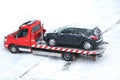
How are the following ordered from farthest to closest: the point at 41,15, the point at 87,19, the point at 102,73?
the point at 41,15 → the point at 87,19 → the point at 102,73

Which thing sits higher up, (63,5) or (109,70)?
(63,5)

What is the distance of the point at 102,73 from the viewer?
15695mm

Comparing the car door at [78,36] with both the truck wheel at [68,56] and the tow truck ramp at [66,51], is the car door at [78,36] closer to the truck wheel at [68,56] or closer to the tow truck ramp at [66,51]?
the tow truck ramp at [66,51]

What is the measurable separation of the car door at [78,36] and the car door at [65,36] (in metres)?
0.30

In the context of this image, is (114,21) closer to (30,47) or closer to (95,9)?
(95,9)

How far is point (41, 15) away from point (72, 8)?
458 centimetres

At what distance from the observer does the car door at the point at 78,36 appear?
1698 cm

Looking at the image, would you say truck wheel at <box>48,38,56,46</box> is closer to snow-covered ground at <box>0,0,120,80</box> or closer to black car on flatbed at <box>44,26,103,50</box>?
black car on flatbed at <box>44,26,103,50</box>

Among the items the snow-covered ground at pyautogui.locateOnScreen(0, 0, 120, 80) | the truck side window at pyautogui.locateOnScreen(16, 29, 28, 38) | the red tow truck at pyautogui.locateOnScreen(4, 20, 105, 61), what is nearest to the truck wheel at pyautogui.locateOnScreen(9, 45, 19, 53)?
the red tow truck at pyautogui.locateOnScreen(4, 20, 105, 61)

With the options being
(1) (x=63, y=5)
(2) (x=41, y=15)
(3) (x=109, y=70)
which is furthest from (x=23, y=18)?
(3) (x=109, y=70)

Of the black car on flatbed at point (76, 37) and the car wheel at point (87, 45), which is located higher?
the black car on flatbed at point (76, 37)

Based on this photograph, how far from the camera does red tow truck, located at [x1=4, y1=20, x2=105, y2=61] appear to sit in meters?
17.1

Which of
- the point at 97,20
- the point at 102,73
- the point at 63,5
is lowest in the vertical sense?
the point at 102,73

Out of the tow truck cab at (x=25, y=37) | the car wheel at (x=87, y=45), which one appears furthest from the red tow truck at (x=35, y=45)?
the car wheel at (x=87, y=45)
